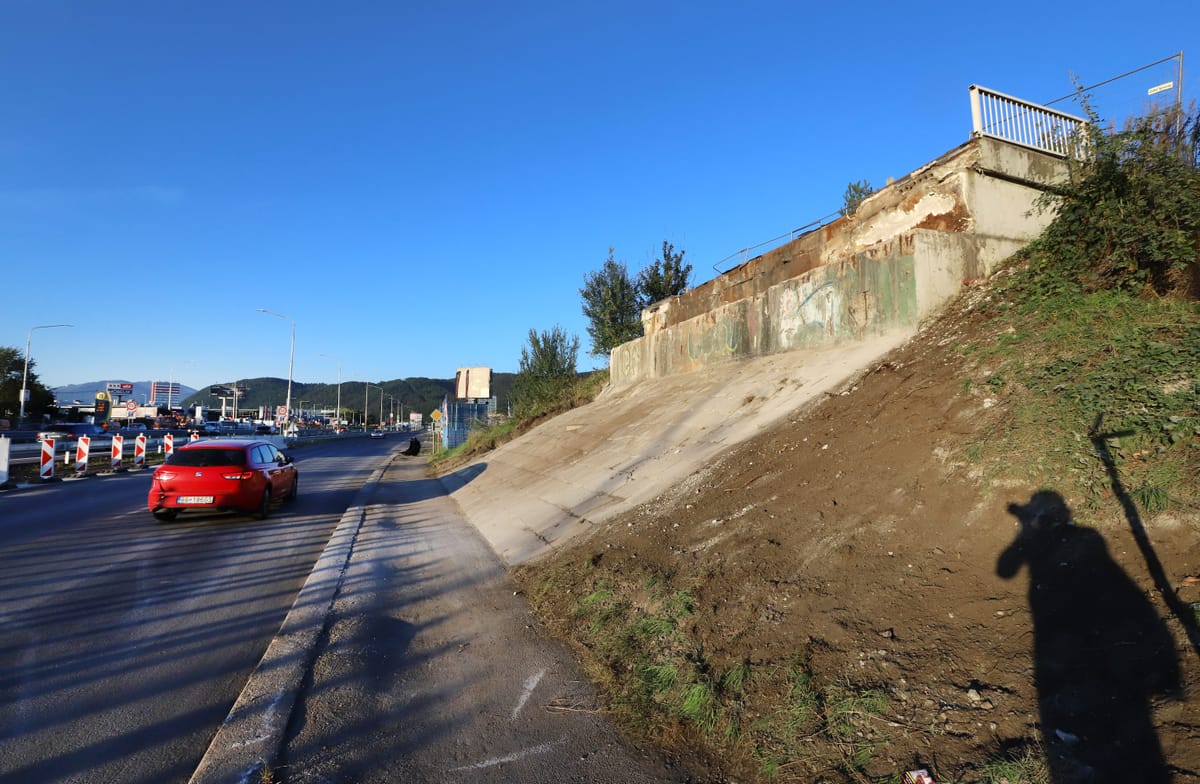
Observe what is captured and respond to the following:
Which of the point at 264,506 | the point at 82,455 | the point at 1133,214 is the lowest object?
the point at 264,506

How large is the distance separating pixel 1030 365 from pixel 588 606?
477 cm

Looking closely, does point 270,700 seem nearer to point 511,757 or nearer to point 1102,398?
point 511,757

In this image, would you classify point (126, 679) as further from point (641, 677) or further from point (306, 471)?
point (306, 471)

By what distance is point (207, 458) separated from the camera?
438 inches

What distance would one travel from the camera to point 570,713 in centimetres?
391

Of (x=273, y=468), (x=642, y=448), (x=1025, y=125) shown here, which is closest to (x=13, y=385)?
(x=273, y=468)

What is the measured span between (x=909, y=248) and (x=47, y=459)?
22.0 meters

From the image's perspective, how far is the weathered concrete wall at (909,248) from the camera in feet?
35.1

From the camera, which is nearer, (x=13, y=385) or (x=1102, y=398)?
(x=1102, y=398)

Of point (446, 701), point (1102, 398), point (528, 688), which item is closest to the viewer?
point (446, 701)

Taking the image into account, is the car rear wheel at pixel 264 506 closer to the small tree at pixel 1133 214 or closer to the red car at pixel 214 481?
the red car at pixel 214 481

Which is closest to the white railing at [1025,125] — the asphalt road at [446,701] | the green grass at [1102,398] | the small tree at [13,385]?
the green grass at [1102,398]

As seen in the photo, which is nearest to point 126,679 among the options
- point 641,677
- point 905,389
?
point 641,677

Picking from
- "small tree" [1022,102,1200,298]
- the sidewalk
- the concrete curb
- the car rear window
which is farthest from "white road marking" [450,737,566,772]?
the car rear window
